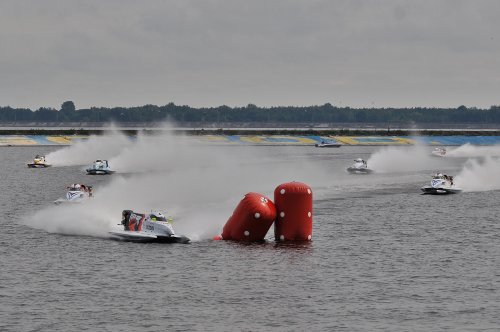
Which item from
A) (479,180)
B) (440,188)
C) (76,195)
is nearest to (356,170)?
(479,180)

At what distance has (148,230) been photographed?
6412cm

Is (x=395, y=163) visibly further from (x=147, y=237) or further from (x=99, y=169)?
(x=147, y=237)

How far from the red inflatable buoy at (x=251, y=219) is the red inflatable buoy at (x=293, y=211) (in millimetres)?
827

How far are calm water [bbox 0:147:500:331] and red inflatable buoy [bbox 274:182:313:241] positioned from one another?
3.69 ft

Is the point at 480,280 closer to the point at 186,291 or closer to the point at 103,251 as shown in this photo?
the point at 186,291

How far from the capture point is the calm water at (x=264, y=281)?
42.1 m

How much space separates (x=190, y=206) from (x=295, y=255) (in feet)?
100

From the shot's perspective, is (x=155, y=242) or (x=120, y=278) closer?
(x=120, y=278)

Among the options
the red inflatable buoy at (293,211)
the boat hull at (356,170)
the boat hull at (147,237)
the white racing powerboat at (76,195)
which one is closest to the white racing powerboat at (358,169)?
the boat hull at (356,170)

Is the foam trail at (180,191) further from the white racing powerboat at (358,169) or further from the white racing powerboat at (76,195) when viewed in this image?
the white racing powerboat at (358,169)

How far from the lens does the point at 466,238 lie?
230 feet

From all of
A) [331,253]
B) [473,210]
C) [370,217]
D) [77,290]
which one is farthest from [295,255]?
[473,210]

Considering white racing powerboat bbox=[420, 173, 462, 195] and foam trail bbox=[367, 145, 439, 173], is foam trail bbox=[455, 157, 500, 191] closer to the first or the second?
white racing powerboat bbox=[420, 173, 462, 195]

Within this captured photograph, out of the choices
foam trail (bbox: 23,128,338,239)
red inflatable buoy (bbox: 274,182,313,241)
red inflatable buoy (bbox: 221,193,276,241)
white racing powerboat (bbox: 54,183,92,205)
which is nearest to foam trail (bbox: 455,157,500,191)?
foam trail (bbox: 23,128,338,239)
